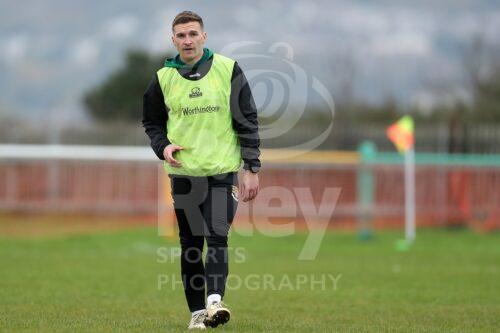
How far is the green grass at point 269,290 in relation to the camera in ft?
25.1

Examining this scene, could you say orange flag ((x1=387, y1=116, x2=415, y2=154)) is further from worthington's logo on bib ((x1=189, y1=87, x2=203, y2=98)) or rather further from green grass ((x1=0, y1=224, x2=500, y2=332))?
worthington's logo on bib ((x1=189, y1=87, x2=203, y2=98))

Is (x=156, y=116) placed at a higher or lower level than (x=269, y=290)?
higher

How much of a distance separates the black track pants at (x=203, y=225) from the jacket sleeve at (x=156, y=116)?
0.27m

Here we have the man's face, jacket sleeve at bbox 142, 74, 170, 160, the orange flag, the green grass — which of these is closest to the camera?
the man's face

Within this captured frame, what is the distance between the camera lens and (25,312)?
26.5ft

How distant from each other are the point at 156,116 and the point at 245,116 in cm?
73

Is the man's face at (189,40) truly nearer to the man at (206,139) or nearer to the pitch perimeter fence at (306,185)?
the man at (206,139)

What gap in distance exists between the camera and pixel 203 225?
23.1 ft

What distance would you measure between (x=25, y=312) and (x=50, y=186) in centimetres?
1587

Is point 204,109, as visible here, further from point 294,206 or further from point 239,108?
point 294,206

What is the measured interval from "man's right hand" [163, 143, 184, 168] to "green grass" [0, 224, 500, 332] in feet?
4.13

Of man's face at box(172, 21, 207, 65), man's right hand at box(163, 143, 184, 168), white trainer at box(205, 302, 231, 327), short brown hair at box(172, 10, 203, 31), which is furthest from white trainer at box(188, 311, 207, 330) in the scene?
short brown hair at box(172, 10, 203, 31)

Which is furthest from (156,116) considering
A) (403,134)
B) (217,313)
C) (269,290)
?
(403,134)

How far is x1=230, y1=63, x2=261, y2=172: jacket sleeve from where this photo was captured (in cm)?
699
